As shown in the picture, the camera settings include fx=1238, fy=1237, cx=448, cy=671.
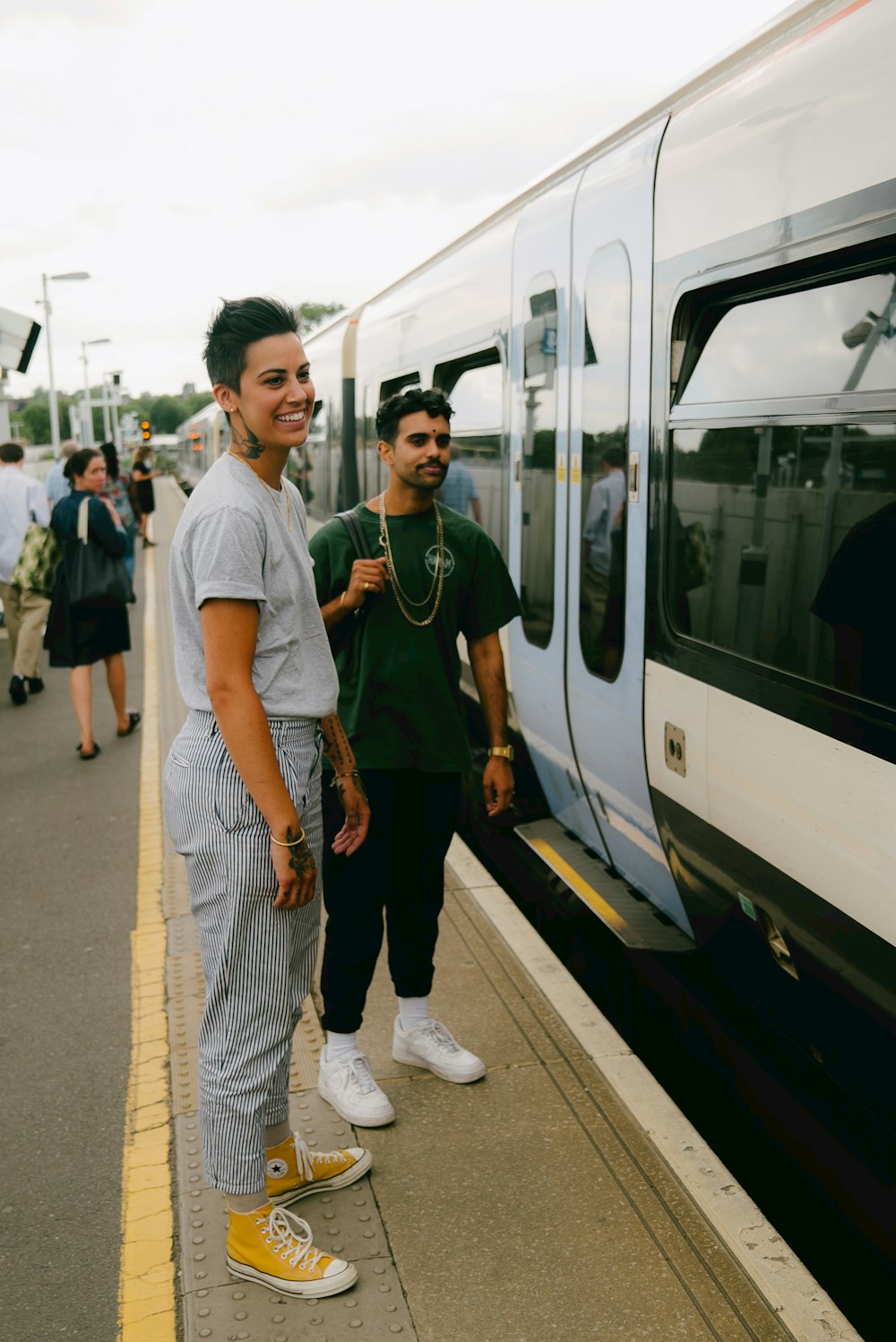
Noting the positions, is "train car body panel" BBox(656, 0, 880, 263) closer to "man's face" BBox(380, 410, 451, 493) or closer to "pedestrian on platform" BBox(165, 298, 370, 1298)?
"man's face" BBox(380, 410, 451, 493)

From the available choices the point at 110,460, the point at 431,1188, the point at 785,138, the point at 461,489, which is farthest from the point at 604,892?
the point at 110,460

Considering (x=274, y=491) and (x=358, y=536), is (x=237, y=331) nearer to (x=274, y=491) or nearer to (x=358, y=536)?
(x=274, y=491)

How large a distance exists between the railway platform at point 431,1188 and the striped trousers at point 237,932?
35cm

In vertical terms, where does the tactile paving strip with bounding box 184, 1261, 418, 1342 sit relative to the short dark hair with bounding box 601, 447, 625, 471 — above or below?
below

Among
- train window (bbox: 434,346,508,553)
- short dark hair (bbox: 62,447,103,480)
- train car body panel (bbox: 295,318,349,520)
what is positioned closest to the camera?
train window (bbox: 434,346,508,553)

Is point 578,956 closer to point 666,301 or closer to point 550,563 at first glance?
point 550,563

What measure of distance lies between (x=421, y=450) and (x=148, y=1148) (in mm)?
1975

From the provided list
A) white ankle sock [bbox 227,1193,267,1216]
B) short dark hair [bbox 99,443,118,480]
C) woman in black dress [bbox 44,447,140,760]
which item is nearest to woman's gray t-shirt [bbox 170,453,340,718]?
white ankle sock [bbox 227,1193,267,1216]

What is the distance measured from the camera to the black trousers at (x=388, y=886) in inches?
130

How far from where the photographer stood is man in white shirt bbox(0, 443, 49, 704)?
9.05 metres

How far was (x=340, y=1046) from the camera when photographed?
3.39m

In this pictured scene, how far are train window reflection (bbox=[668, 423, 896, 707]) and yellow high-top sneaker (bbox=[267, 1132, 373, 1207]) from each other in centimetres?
162

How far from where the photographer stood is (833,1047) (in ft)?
9.97

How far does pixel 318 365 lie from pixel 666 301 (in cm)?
773
